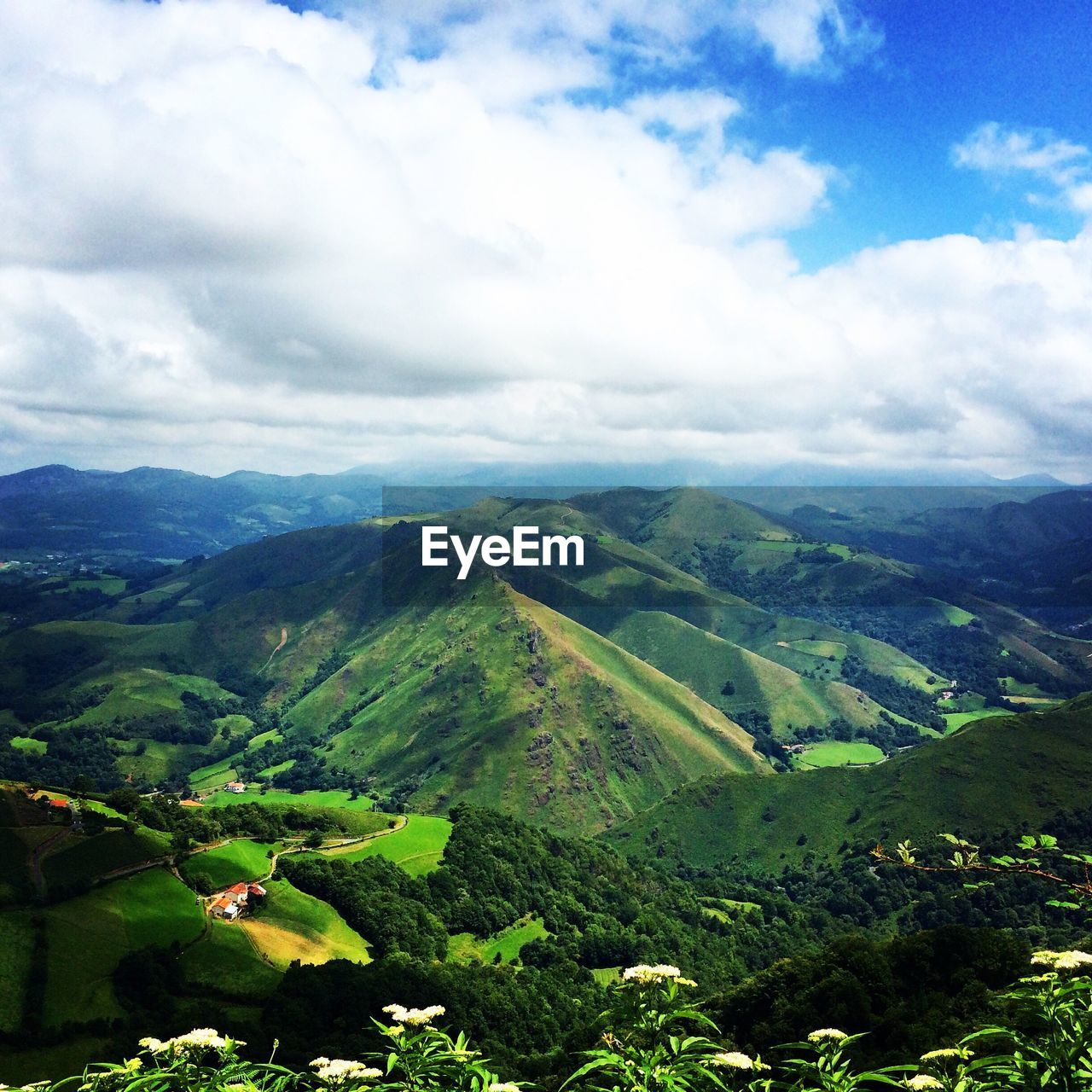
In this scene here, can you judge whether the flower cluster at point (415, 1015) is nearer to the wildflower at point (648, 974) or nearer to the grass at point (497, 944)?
the wildflower at point (648, 974)

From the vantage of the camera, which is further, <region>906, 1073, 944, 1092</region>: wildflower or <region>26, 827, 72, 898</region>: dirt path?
<region>26, 827, 72, 898</region>: dirt path

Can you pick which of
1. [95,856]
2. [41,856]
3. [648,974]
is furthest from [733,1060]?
[41,856]

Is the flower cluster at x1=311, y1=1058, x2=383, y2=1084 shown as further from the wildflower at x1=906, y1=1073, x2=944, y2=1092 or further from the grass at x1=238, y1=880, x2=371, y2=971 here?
the grass at x1=238, y1=880, x2=371, y2=971

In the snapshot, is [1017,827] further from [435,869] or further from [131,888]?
[131,888]

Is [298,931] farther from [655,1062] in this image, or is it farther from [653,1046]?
[655,1062]

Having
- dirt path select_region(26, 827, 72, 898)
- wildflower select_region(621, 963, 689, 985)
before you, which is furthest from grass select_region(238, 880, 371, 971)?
wildflower select_region(621, 963, 689, 985)

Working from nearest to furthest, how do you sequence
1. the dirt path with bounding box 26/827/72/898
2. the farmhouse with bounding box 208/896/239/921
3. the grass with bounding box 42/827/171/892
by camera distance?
the dirt path with bounding box 26/827/72/898
the grass with bounding box 42/827/171/892
the farmhouse with bounding box 208/896/239/921

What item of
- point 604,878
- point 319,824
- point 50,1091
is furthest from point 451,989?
point 50,1091

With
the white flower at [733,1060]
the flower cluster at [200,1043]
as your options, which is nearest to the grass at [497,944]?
the flower cluster at [200,1043]

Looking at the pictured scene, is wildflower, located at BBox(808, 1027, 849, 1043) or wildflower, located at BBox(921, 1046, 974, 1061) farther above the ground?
wildflower, located at BBox(808, 1027, 849, 1043)
